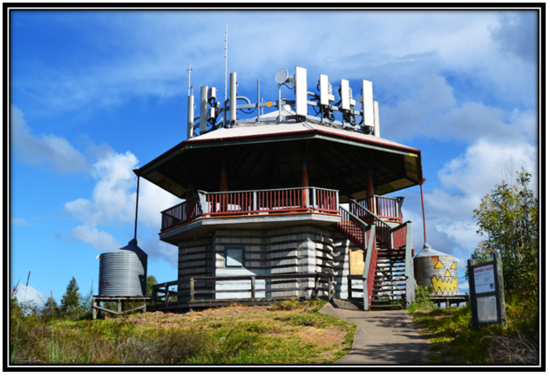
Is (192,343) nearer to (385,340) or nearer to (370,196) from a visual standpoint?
(385,340)

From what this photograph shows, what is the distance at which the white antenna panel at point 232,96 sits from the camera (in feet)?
84.4

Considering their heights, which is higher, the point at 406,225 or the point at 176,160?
the point at 176,160

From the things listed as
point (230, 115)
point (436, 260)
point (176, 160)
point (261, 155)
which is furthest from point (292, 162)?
point (436, 260)

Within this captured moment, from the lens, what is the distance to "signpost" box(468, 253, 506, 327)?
458 inches

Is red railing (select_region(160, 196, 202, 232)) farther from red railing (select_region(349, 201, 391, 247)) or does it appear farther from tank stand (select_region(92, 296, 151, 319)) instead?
red railing (select_region(349, 201, 391, 247))

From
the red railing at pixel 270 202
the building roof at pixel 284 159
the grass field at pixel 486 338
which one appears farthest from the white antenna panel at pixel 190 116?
the grass field at pixel 486 338

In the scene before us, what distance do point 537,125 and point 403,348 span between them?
5.32 metres

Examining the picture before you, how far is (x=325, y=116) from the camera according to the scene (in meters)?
26.6

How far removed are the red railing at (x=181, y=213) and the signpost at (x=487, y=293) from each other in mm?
13301

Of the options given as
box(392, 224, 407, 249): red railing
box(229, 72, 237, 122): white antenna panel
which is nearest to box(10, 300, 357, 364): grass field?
box(392, 224, 407, 249): red railing

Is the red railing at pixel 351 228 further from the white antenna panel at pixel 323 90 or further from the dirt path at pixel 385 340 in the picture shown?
the dirt path at pixel 385 340

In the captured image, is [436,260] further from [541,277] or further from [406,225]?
[541,277]

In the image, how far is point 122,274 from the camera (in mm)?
24891

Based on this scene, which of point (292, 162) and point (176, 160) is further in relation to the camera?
point (292, 162)
